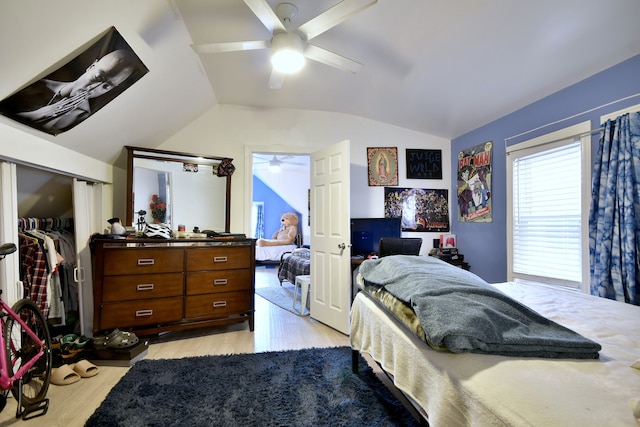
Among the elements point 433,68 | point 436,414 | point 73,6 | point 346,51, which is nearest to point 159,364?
point 436,414

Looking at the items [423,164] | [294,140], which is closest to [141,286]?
[294,140]

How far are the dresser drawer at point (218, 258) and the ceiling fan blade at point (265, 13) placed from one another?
1.99 meters

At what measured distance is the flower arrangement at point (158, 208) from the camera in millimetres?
3049

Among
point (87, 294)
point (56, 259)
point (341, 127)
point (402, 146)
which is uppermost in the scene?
point (341, 127)

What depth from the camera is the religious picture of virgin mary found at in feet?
12.0

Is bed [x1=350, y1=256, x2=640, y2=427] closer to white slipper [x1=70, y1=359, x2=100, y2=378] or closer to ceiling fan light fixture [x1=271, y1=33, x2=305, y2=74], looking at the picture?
ceiling fan light fixture [x1=271, y1=33, x2=305, y2=74]

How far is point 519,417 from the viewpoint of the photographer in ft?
2.20

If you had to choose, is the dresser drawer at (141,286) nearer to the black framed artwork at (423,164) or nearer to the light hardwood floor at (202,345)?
the light hardwood floor at (202,345)

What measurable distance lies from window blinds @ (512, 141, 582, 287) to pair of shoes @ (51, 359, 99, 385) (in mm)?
3803

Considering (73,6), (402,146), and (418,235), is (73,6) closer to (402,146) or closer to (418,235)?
(402,146)

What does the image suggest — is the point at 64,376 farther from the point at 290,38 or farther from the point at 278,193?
the point at 278,193

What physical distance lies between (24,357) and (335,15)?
2.89 meters

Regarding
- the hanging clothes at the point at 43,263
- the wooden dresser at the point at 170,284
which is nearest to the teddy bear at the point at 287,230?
the wooden dresser at the point at 170,284

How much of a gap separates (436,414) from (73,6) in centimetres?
247
